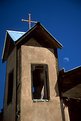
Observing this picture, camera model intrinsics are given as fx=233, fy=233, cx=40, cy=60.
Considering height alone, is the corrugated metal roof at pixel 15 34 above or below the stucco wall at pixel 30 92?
above

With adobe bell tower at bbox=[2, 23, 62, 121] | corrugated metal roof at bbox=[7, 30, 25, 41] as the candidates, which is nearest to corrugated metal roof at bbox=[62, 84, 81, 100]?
adobe bell tower at bbox=[2, 23, 62, 121]

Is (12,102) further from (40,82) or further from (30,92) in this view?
(40,82)

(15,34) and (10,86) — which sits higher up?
(15,34)

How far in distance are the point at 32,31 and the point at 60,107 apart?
16.7 feet

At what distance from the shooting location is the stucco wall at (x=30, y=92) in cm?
1200

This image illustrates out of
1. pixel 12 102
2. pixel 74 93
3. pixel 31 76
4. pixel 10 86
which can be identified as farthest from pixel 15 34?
pixel 74 93

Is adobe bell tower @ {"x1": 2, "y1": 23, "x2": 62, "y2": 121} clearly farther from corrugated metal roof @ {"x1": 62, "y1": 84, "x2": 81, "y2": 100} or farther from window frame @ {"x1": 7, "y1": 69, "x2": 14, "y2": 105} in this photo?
corrugated metal roof @ {"x1": 62, "y1": 84, "x2": 81, "y2": 100}

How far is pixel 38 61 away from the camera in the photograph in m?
13.6

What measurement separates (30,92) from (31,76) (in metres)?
1.02

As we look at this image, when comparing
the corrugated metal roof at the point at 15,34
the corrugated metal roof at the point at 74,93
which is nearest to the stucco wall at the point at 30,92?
the corrugated metal roof at the point at 74,93

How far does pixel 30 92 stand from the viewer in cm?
1248

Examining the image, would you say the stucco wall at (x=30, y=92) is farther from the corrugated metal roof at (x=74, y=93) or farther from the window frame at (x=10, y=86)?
the window frame at (x=10, y=86)

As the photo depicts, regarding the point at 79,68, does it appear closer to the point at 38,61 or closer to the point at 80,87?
the point at 80,87

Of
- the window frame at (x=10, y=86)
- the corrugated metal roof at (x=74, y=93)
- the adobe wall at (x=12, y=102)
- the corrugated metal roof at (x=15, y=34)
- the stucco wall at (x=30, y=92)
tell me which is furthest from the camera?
the corrugated metal roof at (x=15, y=34)
